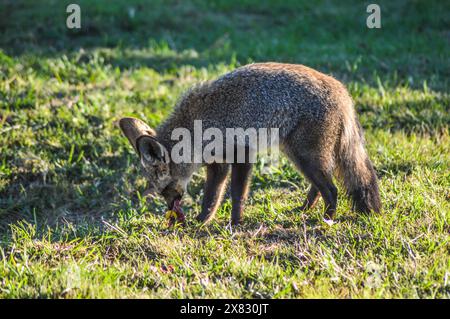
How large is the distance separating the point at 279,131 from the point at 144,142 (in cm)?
128

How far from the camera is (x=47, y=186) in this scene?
6.94 metres

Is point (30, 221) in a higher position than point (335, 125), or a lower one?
lower

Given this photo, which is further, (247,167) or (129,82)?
(129,82)

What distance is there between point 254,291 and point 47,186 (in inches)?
137

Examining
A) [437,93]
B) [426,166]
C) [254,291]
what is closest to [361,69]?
[437,93]

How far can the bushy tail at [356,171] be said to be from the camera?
17.9 ft

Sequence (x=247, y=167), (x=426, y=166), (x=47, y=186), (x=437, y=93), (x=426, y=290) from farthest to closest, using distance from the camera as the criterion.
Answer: (x=437, y=93) → (x=47, y=186) → (x=426, y=166) → (x=247, y=167) → (x=426, y=290)

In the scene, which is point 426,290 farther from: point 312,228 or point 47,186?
point 47,186

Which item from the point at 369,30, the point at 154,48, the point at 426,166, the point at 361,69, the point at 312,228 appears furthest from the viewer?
the point at 369,30

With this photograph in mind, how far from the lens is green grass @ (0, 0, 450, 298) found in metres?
4.55

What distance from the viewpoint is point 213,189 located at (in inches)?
241

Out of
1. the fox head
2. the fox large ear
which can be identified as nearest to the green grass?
the fox head

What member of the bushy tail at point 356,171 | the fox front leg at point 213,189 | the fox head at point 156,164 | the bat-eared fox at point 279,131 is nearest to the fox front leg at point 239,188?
the bat-eared fox at point 279,131

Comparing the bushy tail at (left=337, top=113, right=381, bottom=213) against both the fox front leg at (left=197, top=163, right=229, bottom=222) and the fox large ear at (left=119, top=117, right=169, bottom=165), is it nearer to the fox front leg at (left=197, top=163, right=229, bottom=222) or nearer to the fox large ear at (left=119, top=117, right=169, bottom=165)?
the fox front leg at (left=197, top=163, right=229, bottom=222)
